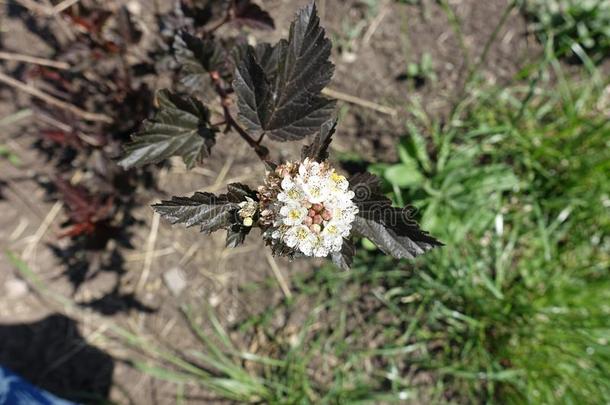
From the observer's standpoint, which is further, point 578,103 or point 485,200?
point 578,103

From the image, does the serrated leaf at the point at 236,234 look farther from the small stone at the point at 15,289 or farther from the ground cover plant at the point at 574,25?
the ground cover plant at the point at 574,25

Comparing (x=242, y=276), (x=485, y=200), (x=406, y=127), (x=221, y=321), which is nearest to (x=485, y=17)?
(x=406, y=127)

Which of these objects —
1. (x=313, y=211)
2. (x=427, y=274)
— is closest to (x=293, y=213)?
(x=313, y=211)

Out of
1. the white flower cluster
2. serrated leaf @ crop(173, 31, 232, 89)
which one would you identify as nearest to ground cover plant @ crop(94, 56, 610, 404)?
serrated leaf @ crop(173, 31, 232, 89)

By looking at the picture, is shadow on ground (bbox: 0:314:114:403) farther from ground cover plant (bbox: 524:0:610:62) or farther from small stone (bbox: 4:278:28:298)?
ground cover plant (bbox: 524:0:610:62)

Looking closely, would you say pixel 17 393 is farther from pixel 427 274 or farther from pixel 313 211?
pixel 427 274

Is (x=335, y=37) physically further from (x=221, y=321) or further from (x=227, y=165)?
(x=221, y=321)
